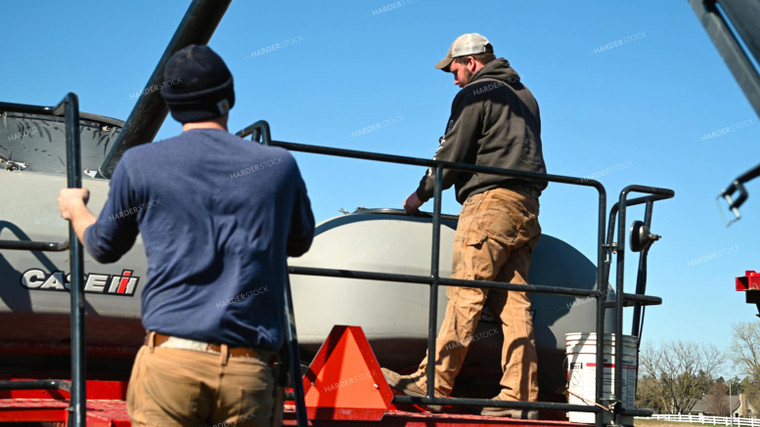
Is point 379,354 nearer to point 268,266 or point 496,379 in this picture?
point 496,379

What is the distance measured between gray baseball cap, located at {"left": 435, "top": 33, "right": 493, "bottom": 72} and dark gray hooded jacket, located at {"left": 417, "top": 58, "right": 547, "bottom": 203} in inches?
8.4

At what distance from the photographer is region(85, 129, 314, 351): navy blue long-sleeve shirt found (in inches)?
91.7

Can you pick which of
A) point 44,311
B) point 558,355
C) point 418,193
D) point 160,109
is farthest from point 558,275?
point 44,311

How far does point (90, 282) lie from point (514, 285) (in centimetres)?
212

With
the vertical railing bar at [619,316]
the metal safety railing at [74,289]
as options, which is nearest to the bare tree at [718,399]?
the vertical railing bar at [619,316]

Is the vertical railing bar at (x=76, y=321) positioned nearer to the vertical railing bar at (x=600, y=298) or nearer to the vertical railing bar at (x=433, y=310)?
the vertical railing bar at (x=433, y=310)

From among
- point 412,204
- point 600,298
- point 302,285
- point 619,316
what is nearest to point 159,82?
point 302,285

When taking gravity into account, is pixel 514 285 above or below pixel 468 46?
below

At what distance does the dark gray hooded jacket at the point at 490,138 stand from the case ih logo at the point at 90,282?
1709 millimetres

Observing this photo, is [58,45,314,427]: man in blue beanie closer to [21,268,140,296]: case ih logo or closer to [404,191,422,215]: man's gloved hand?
[21,268,140,296]: case ih logo

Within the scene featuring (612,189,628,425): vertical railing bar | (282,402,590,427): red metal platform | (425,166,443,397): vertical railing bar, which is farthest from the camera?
(612,189,628,425): vertical railing bar

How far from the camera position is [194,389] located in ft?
7.45

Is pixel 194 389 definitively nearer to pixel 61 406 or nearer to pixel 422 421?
pixel 61 406

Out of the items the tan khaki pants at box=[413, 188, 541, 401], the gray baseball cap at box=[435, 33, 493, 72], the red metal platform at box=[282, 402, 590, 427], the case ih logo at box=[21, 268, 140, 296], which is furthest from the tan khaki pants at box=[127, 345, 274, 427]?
the gray baseball cap at box=[435, 33, 493, 72]
